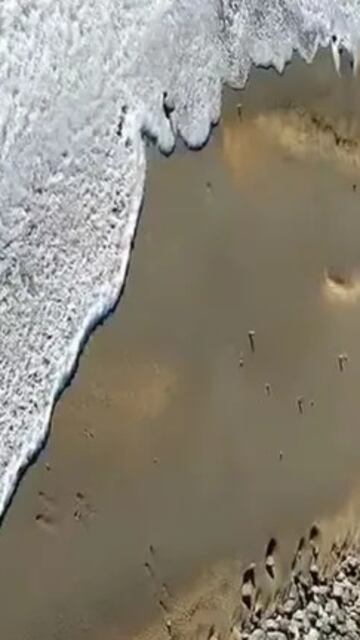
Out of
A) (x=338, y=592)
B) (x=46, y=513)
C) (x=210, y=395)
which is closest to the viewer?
(x=46, y=513)

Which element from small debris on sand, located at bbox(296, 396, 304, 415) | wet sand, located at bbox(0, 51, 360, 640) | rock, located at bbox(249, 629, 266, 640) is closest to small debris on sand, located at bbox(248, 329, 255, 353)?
wet sand, located at bbox(0, 51, 360, 640)

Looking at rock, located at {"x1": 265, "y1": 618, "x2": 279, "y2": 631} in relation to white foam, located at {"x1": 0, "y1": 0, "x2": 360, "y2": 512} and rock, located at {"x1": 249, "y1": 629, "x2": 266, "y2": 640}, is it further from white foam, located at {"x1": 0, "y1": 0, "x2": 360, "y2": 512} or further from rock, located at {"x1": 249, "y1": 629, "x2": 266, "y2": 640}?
white foam, located at {"x1": 0, "y1": 0, "x2": 360, "y2": 512}

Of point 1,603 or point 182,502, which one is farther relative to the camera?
point 182,502

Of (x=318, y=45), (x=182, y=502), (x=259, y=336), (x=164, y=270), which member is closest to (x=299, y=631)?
(x=182, y=502)

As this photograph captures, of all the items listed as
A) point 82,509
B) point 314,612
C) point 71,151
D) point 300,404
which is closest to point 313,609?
point 314,612

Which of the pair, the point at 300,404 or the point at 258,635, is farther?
the point at 300,404

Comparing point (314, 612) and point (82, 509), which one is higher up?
point (82, 509)

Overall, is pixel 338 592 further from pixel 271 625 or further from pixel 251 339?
pixel 251 339

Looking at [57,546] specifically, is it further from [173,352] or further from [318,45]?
[318,45]
